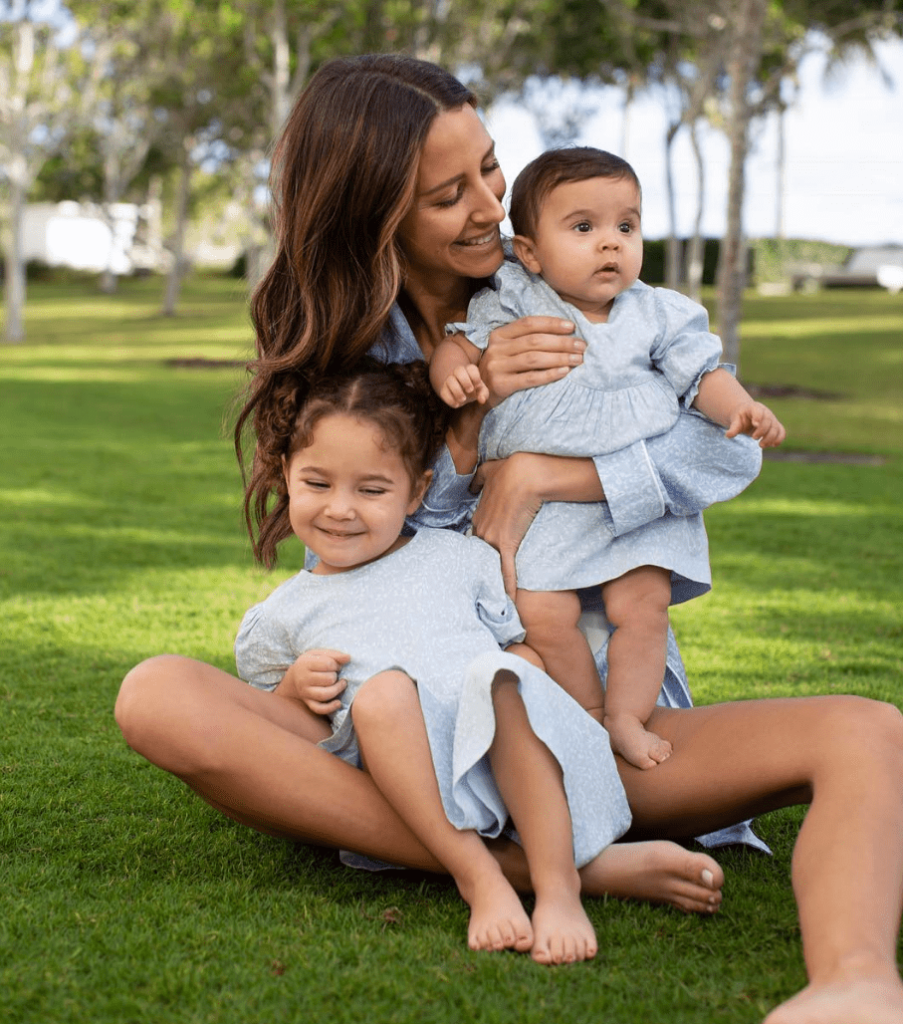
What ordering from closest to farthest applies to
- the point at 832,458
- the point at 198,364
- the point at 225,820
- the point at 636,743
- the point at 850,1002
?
1. the point at 850,1002
2. the point at 636,743
3. the point at 225,820
4. the point at 832,458
5. the point at 198,364

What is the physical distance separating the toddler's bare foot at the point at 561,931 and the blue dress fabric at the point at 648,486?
20.7 inches

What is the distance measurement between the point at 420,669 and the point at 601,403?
697 millimetres

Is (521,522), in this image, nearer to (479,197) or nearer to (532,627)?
(532,627)

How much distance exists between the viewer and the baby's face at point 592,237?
284cm

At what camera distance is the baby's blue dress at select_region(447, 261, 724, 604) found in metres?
2.81

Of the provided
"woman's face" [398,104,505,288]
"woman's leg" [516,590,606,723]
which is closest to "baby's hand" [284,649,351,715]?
"woman's leg" [516,590,606,723]

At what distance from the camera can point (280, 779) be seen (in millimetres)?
2574

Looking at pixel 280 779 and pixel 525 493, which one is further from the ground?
pixel 525 493

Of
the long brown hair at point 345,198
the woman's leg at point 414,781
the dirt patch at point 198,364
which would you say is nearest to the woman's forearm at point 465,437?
the long brown hair at point 345,198

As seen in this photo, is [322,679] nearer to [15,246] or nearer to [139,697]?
[139,697]

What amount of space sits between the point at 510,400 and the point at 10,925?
143cm

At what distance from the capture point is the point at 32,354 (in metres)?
22.1

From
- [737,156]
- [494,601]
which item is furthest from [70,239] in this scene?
[494,601]

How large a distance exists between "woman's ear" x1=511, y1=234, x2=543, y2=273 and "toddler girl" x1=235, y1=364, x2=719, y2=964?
0.34 metres
